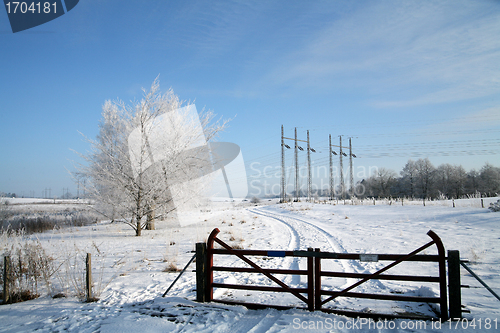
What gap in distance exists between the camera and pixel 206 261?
234 inches

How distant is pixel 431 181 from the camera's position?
7612 centimetres

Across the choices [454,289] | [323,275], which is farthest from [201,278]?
[454,289]

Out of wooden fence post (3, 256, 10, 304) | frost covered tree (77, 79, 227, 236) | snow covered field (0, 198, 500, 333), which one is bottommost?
snow covered field (0, 198, 500, 333)

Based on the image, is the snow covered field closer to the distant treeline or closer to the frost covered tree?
the frost covered tree

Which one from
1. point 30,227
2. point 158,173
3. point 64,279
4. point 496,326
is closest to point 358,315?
point 496,326

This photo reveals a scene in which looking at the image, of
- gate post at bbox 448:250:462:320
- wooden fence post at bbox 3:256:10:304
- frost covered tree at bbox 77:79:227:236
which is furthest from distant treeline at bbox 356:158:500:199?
wooden fence post at bbox 3:256:10:304

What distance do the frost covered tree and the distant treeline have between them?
60.6 meters

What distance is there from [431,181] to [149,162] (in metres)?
81.6

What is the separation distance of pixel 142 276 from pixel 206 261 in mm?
3015

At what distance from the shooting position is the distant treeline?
62.1 metres

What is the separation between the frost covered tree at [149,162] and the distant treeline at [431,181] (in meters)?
60.6

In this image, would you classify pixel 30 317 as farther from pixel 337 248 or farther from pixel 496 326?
pixel 337 248

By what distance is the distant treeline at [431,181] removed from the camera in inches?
2446

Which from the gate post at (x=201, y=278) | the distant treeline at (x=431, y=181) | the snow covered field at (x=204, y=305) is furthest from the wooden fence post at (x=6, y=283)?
the distant treeline at (x=431, y=181)
